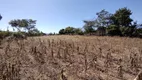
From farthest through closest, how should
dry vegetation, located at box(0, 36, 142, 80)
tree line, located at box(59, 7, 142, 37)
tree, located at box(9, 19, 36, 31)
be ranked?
tree, located at box(9, 19, 36, 31) < tree line, located at box(59, 7, 142, 37) < dry vegetation, located at box(0, 36, 142, 80)

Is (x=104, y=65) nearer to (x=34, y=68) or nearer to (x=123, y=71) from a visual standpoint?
(x=123, y=71)

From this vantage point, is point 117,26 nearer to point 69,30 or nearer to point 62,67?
point 69,30

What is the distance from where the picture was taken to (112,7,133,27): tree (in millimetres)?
29500

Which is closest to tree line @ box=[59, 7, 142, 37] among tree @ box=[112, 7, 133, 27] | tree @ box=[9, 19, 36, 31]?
tree @ box=[112, 7, 133, 27]

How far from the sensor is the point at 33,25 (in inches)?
1839

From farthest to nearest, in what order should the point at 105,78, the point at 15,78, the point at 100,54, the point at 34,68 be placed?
the point at 100,54 → the point at 34,68 → the point at 105,78 → the point at 15,78

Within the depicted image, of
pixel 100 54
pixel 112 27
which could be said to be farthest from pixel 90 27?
pixel 100 54

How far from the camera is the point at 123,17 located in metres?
29.8

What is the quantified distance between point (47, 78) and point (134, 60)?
2.80 metres

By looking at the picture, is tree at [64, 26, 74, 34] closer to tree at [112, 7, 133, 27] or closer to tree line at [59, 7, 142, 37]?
tree line at [59, 7, 142, 37]

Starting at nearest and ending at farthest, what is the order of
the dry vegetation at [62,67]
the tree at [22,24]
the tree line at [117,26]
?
the dry vegetation at [62,67], the tree line at [117,26], the tree at [22,24]

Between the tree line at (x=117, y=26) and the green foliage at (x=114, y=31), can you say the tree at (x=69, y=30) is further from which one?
the green foliage at (x=114, y=31)

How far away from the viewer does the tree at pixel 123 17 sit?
2950 cm

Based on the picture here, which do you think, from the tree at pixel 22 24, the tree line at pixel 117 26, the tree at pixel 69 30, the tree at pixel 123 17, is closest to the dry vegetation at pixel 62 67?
the tree line at pixel 117 26
